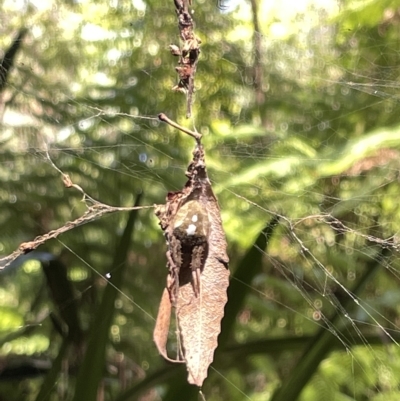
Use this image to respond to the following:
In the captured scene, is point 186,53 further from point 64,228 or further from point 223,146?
point 223,146

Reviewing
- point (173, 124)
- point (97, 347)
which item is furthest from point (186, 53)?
point (97, 347)

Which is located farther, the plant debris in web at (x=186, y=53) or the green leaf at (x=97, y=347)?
the green leaf at (x=97, y=347)

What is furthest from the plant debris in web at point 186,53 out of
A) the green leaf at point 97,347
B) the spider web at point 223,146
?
the spider web at point 223,146

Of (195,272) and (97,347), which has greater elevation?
(195,272)

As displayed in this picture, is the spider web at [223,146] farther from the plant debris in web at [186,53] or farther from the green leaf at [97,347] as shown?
the plant debris in web at [186,53]

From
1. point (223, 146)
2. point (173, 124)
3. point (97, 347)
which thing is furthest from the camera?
point (223, 146)

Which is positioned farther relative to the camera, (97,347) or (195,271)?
(97,347)

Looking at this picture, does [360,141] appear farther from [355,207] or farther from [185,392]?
[185,392]
